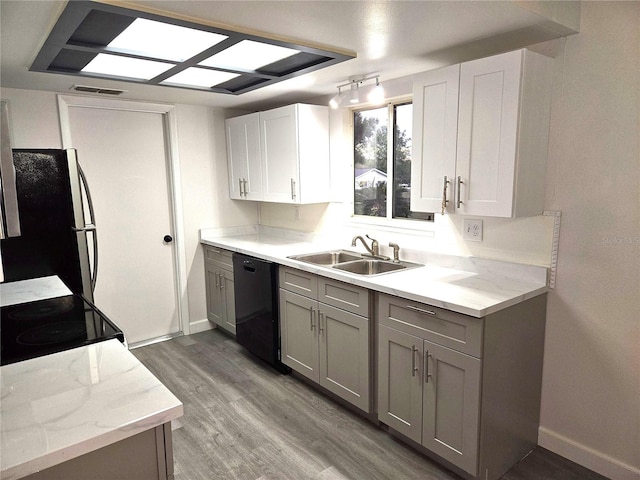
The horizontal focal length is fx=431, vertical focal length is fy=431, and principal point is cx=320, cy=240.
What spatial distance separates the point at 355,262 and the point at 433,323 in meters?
0.98

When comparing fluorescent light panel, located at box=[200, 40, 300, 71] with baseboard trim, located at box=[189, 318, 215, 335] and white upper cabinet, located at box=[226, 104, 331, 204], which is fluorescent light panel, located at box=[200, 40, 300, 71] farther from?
baseboard trim, located at box=[189, 318, 215, 335]

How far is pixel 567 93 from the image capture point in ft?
6.92

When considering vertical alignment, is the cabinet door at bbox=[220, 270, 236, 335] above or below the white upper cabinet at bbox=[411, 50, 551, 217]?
below

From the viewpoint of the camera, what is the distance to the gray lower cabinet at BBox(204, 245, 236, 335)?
149 inches

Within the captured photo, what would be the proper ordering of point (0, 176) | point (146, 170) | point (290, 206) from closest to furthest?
point (0, 176) < point (146, 170) < point (290, 206)

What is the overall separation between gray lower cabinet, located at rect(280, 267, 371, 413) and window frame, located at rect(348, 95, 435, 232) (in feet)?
2.31

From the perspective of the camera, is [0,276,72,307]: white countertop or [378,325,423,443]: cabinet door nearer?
[0,276,72,307]: white countertop

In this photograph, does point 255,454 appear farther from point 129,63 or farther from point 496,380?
point 129,63

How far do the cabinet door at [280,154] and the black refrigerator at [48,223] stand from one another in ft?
4.93

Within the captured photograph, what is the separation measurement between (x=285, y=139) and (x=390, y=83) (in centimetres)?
95

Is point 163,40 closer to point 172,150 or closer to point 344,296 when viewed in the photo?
point 344,296

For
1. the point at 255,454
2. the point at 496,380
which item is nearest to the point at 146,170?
the point at 255,454

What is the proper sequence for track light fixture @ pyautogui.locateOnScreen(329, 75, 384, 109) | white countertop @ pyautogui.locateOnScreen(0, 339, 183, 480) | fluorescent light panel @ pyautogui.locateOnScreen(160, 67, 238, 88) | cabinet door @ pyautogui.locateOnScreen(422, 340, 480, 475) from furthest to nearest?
track light fixture @ pyautogui.locateOnScreen(329, 75, 384, 109)
fluorescent light panel @ pyautogui.locateOnScreen(160, 67, 238, 88)
cabinet door @ pyautogui.locateOnScreen(422, 340, 480, 475)
white countertop @ pyautogui.locateOnScreen(0, 339, 183, 480)

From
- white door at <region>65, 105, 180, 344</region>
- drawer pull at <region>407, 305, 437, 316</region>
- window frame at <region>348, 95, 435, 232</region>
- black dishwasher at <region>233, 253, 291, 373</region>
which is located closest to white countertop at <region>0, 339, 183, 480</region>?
drawer pull at <region>407, 305, 437, 316</region>
